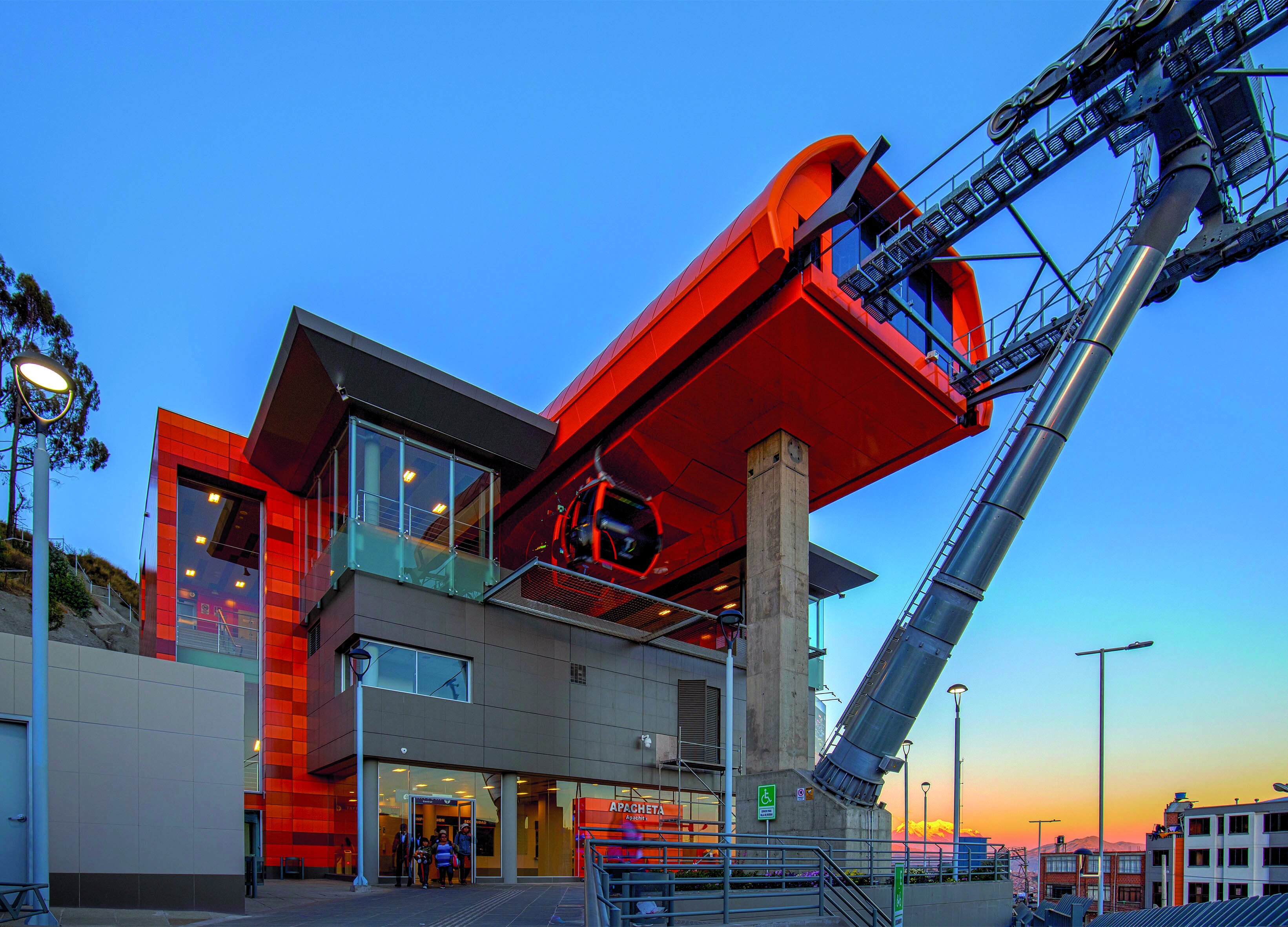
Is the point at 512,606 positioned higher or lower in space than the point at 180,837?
higher

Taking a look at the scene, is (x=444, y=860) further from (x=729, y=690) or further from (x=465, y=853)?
(x=729, y=690)

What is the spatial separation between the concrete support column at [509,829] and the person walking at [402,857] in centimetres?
314

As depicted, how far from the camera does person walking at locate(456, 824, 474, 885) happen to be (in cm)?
2381

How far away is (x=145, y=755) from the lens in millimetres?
13172

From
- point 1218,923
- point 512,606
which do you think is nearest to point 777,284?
point 512,606

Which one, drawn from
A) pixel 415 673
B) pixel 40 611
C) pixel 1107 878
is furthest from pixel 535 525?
pixel 1107 878

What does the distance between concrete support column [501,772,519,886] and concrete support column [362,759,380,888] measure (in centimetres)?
374

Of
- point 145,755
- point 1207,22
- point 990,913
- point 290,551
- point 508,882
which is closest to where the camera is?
point 145,755

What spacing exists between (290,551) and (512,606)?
7540 mm

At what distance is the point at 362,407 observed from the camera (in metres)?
24.9

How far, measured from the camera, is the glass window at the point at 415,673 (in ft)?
78.1

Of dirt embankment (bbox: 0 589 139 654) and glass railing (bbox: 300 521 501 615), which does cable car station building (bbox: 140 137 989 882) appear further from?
dirt embankment (bbox: 0 589 139 654)

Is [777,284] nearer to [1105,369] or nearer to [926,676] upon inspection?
[1105,369]

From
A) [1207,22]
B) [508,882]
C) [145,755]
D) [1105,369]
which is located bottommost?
[508,882]
